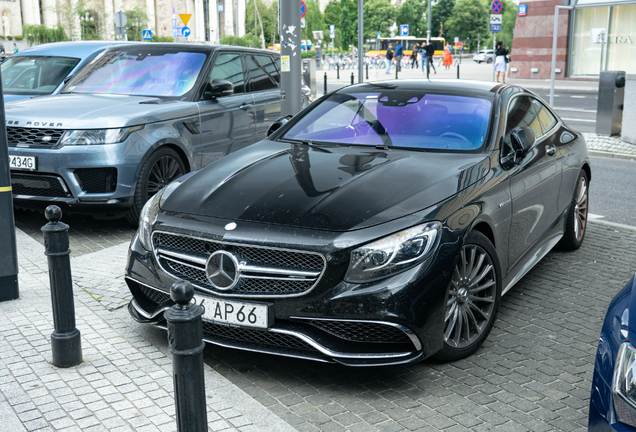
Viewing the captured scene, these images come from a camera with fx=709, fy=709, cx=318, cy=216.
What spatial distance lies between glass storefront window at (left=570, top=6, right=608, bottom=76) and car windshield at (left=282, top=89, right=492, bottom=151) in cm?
3044

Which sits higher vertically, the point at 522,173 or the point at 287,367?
the point at 522,173

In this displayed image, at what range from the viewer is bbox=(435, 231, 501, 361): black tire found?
150 inches

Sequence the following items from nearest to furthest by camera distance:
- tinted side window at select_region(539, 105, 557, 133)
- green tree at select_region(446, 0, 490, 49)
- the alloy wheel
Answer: the alloy wheel < tinted side window at select_region(539, 105, 557, 133) < green tree at select_region(446, 0, 490, 49)

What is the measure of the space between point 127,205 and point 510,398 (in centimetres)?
427

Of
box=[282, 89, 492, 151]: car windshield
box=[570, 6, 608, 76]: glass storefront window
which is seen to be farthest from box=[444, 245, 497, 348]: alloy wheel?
box=[570, 6, 608, 76]: glass storefront window

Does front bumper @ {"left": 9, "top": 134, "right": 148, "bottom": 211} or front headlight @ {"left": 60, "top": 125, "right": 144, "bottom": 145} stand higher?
front headlight @ {"left": 60, "top": 125, "right": 144, "bottom": 145}

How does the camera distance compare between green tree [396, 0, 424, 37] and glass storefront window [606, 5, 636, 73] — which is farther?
green tree [396, 0, 424, 37]

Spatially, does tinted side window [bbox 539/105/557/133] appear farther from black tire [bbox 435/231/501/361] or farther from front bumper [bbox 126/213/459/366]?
front bumper [bbox 126/213/459/366]

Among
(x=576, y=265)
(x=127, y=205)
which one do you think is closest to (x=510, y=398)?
(x=576, y=265)

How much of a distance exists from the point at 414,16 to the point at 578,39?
8875cm

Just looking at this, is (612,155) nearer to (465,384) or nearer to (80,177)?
(80,177)

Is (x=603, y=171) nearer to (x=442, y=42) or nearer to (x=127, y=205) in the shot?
(x=127, y=205)

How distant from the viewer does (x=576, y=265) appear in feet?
19.3

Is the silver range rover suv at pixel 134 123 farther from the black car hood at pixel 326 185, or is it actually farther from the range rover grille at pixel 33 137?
the black car hood at pixel 326 185
